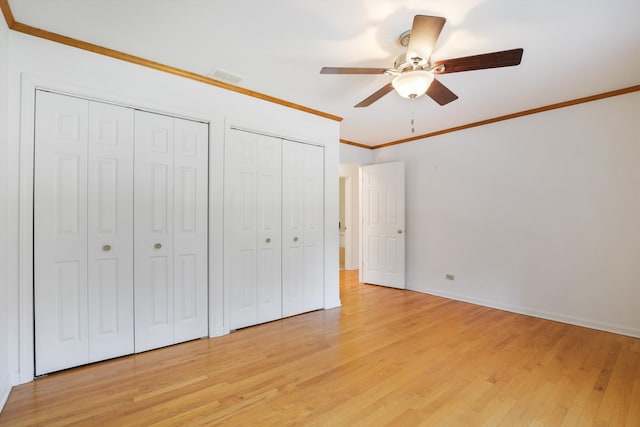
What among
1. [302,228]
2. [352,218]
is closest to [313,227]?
[302,228]

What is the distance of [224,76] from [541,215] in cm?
387

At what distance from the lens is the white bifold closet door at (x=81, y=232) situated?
2.17m

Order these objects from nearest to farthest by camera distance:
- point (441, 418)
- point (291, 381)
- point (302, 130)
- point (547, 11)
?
point (441, 418), point (547, 11), point (291, 381), point (302, 130)

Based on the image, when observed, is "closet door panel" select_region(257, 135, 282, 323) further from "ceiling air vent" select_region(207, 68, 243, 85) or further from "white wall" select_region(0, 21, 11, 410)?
"white wall" select_region(0, 21, 11, 410)

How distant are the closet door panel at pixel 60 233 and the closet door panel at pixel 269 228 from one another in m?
1.50

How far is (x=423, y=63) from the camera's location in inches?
80.9

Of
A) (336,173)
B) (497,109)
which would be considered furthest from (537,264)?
(336,173)

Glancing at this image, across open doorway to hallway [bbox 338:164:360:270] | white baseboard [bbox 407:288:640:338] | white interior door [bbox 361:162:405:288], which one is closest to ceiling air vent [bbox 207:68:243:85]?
white interior door [bbox 361:162:405:288]

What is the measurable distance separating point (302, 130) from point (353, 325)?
7.62ft

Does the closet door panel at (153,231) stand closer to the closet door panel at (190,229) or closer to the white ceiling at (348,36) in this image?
the closet door panel at (190,229)

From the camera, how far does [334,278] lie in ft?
12.9

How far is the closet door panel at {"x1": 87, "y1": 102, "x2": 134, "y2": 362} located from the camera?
2.34 m

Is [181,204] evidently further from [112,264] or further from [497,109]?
[497,109]

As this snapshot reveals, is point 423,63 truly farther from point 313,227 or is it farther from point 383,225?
point 383,225
